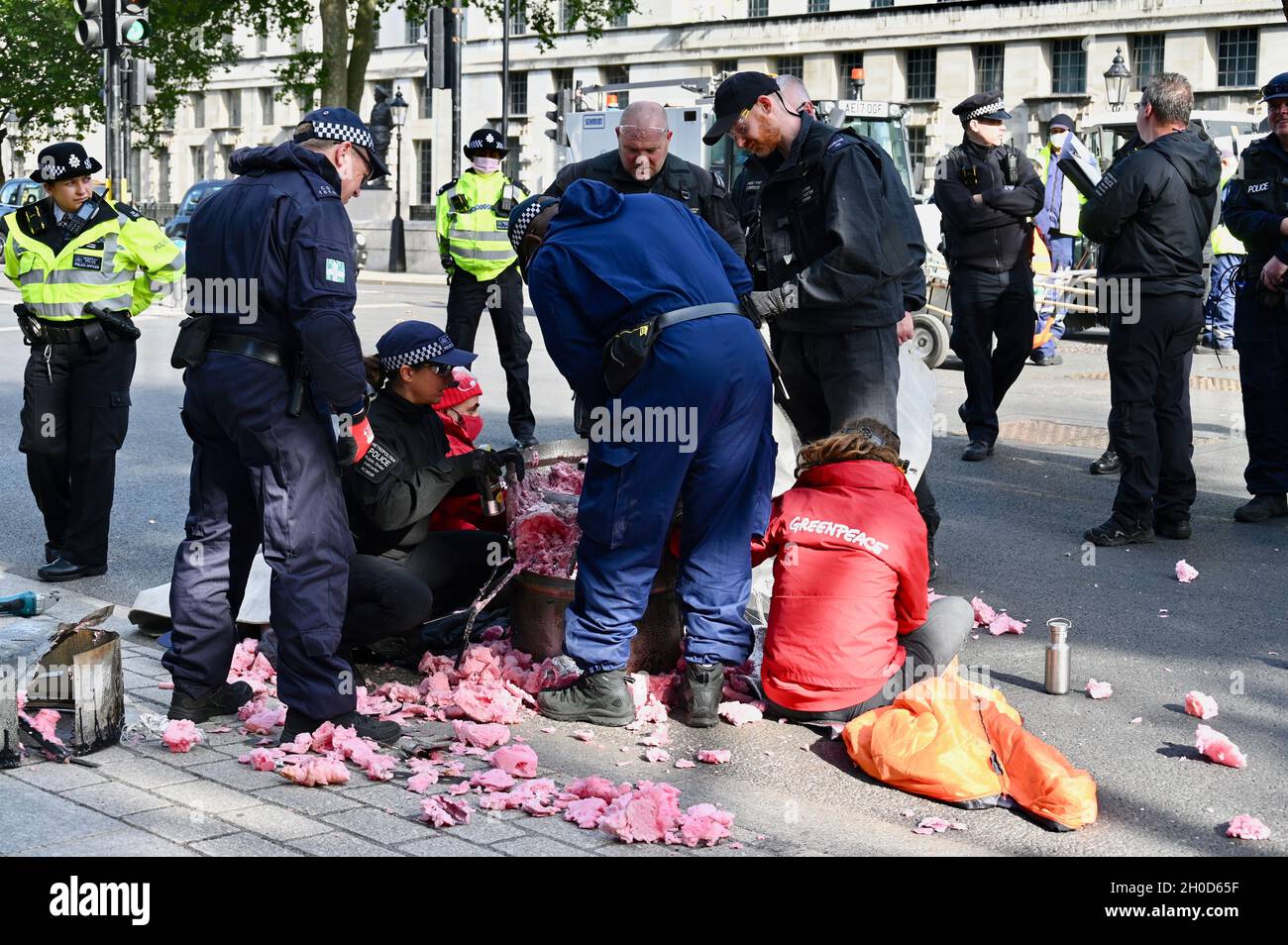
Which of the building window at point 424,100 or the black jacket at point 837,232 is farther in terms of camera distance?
the building window at point 424,100

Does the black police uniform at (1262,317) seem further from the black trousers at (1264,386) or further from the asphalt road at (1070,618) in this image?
the asphalt road at (1070,618)

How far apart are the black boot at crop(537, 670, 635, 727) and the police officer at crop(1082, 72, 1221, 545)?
363cm

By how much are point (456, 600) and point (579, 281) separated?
150cm

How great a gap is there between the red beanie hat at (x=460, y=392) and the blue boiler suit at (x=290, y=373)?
119 centimetres

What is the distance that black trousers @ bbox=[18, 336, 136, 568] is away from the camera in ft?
25.0

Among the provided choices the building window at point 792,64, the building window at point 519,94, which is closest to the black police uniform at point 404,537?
the building window at point 792,64

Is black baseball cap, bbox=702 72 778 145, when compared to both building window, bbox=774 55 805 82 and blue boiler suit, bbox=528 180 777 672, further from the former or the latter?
building window, bbox=774 55 805 82

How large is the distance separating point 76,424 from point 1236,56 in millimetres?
41575

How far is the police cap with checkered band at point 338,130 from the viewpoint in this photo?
197 inches

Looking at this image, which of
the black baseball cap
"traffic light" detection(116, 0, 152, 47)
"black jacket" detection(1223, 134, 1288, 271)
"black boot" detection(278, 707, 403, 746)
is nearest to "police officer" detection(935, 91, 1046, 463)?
"black jacket" detection(1223, 134, 1288, 271)

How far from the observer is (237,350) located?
16.1ft

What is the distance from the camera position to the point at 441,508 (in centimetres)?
636

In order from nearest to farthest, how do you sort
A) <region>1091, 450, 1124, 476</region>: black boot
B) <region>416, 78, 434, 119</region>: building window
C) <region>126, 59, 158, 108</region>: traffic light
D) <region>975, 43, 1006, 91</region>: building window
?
<region>1091, 450, 1124, 476</region>: black boot, <region>126, 59, 158, 108</region>: traffic light, <region>975, 43, 1006, 91</region>: building window, <region>416, 78, 434, 119</region>: building window

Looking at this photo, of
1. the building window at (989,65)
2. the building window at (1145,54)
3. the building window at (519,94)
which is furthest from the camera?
the building window at (519,94)
